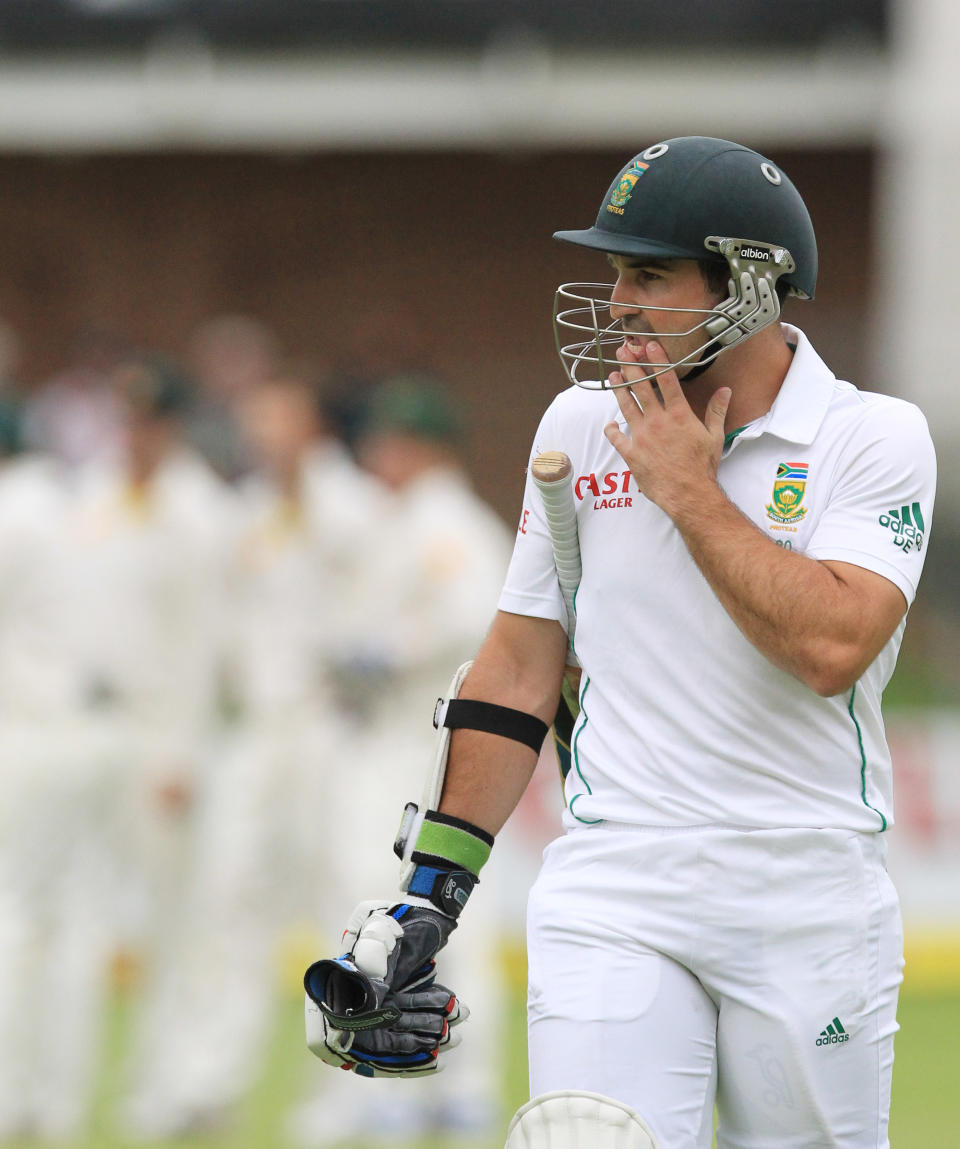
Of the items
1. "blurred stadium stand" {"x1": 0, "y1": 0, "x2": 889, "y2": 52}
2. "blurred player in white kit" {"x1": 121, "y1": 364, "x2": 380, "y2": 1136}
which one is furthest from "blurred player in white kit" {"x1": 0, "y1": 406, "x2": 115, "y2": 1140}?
"blurred stadium stand" {"x1": 0, "y1": 0, "x2": 889, "y2": 52}

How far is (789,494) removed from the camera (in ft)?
11.5

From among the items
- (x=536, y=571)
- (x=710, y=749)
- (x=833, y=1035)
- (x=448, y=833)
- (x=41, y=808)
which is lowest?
(x=41, y=808)

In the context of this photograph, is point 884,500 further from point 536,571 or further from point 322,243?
point 322,243

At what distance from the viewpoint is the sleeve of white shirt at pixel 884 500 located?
133 inches

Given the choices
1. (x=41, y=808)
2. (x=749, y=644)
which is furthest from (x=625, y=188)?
(x=41, y=808)

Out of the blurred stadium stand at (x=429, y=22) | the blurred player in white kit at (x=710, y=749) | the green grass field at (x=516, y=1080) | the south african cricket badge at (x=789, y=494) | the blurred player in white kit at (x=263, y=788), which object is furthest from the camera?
the blurred stadium stand at (x=429, y=22)

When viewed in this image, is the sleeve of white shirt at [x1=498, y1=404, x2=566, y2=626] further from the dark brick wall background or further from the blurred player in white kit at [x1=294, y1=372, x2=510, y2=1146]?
the dark brick wall background

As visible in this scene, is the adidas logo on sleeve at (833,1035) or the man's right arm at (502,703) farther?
the man's right arm at (502,703)

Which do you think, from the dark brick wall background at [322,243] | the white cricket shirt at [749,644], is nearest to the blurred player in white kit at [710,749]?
the white cricket shirt at [749,644]

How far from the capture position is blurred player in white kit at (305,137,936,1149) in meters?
3.35

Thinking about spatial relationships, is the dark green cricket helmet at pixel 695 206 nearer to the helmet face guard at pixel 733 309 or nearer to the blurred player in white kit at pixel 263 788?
the helmet face guard at pixel 733 309

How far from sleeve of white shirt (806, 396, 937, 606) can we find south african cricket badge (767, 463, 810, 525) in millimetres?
46

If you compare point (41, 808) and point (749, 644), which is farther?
point (41, 808)

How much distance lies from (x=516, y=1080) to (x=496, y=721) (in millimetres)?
4686
